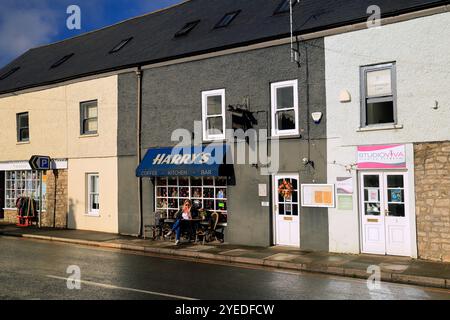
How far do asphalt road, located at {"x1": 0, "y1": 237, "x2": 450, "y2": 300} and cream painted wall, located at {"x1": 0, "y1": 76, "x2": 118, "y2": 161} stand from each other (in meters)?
6.90

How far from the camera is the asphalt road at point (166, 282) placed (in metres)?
8.66

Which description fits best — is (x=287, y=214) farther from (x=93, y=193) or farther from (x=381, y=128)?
(x=93, y=193)

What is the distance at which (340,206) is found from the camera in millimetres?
13531

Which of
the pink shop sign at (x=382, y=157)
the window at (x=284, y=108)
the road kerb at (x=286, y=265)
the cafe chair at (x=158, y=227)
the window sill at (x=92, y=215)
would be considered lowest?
the road kerb at (x=286, y=265)

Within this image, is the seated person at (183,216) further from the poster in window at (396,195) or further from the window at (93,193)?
the poster in window at (396,195)

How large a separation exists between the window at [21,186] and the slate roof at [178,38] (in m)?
3.99

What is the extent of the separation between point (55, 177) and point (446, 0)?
52.9 feet

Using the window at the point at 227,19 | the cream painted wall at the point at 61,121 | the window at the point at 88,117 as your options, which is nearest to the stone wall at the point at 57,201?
the cream painted wall at the point at 61,121

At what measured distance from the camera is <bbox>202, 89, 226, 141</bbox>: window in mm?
15945

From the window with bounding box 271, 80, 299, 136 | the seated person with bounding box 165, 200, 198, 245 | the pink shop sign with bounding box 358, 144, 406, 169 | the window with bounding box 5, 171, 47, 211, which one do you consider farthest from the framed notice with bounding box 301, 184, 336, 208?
the window with bounding box 5, 171, 47, 211

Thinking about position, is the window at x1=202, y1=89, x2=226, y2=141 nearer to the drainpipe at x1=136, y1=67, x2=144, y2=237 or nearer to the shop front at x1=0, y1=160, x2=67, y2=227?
→ the drainpipe at x1=136, y1=67, x2=144, y2=237

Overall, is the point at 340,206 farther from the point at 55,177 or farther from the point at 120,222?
the point at 55,177
